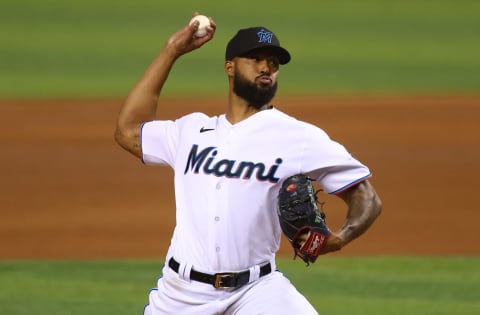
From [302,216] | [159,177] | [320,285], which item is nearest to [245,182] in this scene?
[302,216]

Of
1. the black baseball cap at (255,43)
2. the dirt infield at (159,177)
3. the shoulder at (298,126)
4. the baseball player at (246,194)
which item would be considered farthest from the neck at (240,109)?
the dirt infield at (159,177)

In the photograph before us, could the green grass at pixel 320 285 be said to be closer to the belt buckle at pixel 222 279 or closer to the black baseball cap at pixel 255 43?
the belt buckle at pixel 222 279

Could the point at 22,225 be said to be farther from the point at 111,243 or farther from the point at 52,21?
the point at 52,21

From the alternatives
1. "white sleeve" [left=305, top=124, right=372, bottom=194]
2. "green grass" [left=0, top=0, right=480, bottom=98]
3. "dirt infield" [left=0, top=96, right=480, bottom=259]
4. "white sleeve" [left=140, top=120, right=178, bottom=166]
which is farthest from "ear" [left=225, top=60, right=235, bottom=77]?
"green grass" [left=0, top=0, right=480, bottom=98]

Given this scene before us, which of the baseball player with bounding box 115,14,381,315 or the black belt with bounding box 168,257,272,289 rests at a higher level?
the baseball player with bounding box 115,14,381,315

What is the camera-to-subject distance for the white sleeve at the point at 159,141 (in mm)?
5457

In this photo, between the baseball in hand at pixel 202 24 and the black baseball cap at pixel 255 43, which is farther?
the baseball in hand at pixel 202 24

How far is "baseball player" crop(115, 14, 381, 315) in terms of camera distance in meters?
5.04

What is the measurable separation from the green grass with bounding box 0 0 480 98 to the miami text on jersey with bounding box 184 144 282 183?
45.9 feet

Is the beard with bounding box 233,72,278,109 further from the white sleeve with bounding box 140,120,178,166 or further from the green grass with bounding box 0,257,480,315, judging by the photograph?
the green grass with bounding box 0,257,480,315

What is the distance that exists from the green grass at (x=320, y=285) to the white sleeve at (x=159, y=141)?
2.76 m

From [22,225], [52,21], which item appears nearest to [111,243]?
[22,225]

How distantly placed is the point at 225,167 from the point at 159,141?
20.0 inches

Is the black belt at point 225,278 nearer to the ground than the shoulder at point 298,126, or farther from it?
nearer to the ground
